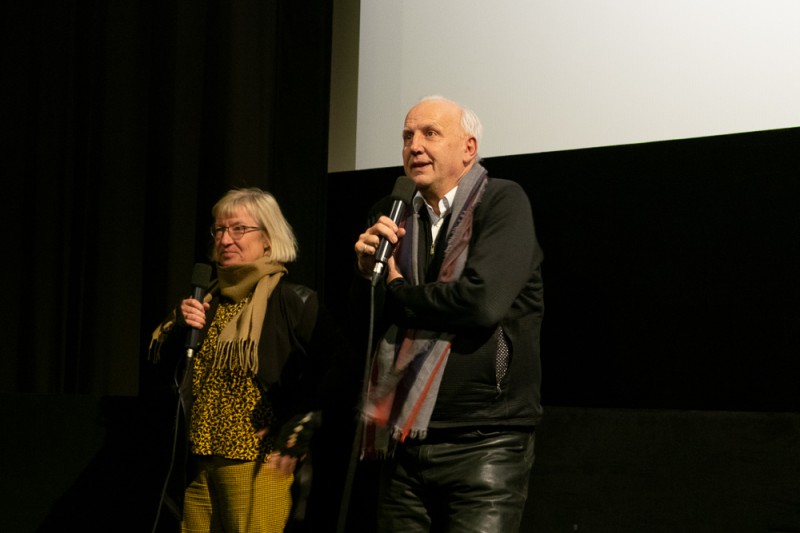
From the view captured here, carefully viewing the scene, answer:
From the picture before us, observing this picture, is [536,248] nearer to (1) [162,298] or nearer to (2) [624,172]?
(2) [624,172]

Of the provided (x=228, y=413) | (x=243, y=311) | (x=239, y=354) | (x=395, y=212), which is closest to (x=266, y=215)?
(x=243, y=311)

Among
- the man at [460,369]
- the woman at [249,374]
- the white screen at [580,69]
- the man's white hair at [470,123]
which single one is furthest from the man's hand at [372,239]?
the white screen at [580,69]

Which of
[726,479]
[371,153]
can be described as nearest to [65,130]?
[371,153]

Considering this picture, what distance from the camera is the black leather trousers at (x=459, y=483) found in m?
1.98

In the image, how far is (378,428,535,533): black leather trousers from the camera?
198 centimetres

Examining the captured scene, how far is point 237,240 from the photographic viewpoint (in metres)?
2.79

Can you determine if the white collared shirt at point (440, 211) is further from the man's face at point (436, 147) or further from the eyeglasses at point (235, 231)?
the eyeglasses at point (235, 231)

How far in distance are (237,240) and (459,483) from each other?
1165mm

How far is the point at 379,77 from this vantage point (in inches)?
126

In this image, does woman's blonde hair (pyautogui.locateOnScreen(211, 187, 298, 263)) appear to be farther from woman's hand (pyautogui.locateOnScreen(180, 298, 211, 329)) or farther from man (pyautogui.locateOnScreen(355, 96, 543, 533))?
man (pyautogui.locateOnScreen(355, 96, 543, 533))

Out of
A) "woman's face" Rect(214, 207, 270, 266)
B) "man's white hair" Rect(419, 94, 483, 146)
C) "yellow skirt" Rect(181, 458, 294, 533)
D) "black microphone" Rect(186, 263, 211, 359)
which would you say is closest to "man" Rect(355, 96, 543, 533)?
"man's white hair" Rect(419, 94, 483, 146)

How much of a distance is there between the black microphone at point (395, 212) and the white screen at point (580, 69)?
83 cm

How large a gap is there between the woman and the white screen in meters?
0.64

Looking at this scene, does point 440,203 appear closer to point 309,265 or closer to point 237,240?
Result: point 237,240
